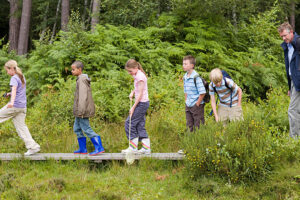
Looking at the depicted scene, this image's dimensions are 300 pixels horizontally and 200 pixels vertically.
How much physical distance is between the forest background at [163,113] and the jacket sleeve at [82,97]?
0.99 m

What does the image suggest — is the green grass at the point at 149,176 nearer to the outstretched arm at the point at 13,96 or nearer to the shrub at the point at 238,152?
the shrub at the point at 238,152

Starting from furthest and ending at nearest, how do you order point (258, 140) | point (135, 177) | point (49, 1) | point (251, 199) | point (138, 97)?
point (49, 1) < point (138, 97) < point (135, 177) < point (258, 140) < point (251, 199)

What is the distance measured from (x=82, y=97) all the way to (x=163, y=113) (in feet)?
8.69

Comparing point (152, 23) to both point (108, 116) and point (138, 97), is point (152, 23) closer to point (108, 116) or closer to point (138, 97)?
point (108, 116)

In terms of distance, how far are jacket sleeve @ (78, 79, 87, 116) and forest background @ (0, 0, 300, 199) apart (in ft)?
3.24

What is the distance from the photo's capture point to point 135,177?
Result: 212 inches

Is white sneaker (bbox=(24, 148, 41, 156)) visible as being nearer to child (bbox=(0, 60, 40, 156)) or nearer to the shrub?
child (bbox=(0, 60, 40, 156))

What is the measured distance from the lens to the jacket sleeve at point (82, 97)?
19.0 feet

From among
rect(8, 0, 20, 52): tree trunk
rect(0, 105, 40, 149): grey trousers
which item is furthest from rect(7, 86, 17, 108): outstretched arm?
rect(8, 0, 20, 52): tree trunk

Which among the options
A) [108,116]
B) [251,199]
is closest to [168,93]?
[108,116]

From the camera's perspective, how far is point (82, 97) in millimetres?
5828

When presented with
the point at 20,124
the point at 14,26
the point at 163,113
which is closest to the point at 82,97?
the point at 20,124

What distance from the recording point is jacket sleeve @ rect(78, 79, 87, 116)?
5.79m

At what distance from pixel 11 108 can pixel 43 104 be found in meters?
2.33
